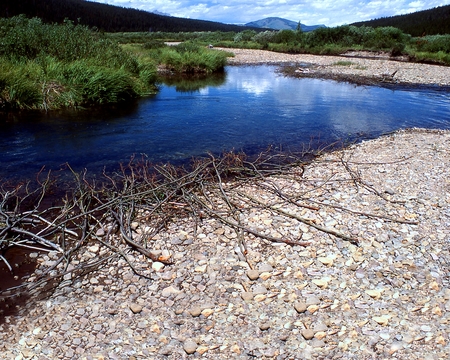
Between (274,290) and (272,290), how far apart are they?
0.02 m

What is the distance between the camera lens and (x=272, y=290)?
431 centimetres

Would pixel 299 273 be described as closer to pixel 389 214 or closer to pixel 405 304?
pixel 405 304

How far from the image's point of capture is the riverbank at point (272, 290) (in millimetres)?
3592

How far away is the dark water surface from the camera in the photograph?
9281mm

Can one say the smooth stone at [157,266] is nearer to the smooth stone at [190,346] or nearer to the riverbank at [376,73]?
the smooth stone at [190,346]

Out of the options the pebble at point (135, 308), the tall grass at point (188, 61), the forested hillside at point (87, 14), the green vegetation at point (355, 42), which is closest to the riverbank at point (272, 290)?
the pebble at point (135, 308)

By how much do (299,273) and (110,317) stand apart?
2299mm

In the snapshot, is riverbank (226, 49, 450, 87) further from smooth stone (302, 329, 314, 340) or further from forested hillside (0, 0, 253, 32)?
forested hillside (0, 0, 253, 32)

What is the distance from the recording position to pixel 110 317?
394 cm

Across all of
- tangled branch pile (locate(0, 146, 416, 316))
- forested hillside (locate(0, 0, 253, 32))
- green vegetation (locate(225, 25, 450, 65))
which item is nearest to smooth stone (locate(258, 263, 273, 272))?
A: tangled branch pile (locate(0, 146, 416, 316))

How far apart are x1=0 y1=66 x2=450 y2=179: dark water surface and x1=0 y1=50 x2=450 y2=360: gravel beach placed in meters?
3.98

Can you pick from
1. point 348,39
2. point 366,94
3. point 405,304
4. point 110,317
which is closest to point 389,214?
point 405,304

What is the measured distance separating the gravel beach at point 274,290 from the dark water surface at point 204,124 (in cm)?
398

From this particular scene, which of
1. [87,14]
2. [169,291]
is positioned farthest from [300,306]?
[87,14]
